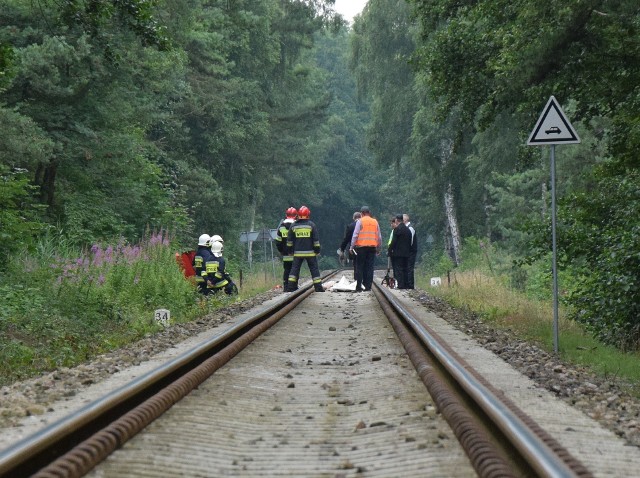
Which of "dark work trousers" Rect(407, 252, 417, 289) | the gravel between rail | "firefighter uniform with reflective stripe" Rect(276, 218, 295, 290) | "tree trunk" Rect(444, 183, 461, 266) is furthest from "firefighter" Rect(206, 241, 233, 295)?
"tree trunk" Rect(444, 183, 461, 266)

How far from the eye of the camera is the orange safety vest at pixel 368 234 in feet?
75.3

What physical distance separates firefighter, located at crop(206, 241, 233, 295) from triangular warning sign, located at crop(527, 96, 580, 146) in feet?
32.2

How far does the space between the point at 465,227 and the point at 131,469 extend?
4608 cm

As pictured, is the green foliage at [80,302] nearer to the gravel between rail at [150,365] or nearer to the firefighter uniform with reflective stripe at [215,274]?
the gravel between rail at [150,365]

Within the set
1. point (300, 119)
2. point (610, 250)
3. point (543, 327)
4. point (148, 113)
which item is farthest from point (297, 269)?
point (300, 119)

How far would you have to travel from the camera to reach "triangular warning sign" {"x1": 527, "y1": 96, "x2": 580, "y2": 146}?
36.3 feet

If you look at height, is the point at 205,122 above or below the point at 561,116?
above

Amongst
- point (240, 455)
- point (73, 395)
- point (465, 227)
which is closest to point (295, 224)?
point (73, 395)

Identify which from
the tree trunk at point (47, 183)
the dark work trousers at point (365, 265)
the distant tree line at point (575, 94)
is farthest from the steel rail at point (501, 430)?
the tree trunk at point (47, 183)

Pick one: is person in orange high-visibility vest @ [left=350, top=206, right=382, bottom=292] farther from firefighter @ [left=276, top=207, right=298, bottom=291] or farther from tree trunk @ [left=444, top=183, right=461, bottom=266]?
tree trunk @ [left=444, top=183, right=461, bottom=266]

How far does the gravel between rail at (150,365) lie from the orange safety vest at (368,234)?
9.86 meters

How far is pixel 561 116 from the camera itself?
36.3 ft

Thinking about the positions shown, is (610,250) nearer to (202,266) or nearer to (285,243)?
(202,266)

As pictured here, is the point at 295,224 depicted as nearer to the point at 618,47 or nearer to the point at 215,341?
the point at 618,47
